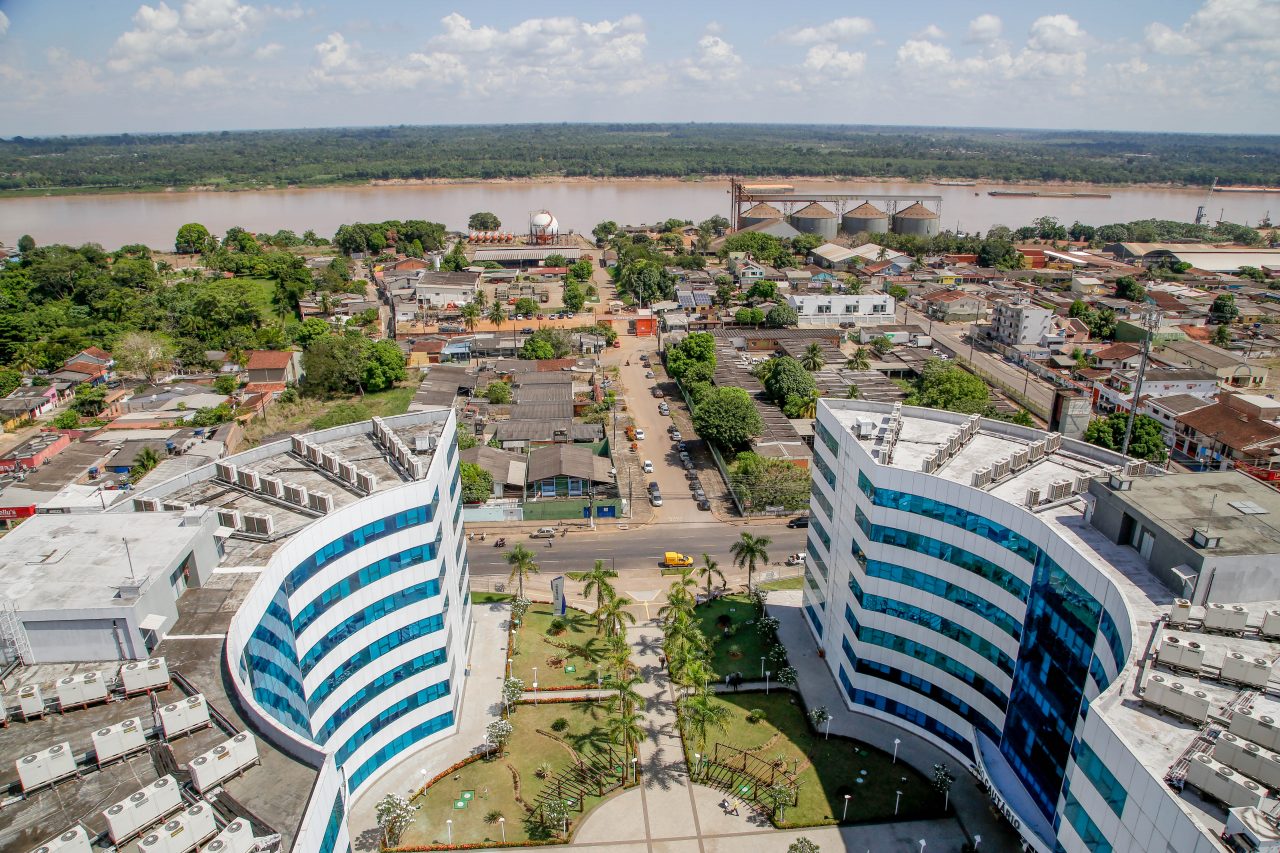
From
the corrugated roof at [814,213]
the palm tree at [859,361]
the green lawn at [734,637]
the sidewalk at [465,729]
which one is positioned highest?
the corrugated roof at [814,213]

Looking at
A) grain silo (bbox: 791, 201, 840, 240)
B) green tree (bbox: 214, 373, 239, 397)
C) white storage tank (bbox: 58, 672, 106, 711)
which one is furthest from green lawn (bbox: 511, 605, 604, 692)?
grain silo (bbox: 791, 201, 840, 240)

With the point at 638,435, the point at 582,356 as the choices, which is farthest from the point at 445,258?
the point at 638,435

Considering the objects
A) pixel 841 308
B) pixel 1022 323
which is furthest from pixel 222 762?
pixel 841 308

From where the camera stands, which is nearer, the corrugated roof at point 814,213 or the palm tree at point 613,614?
the palm tree at point 613,614

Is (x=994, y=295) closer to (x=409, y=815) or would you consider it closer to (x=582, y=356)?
(x=582, y=356)

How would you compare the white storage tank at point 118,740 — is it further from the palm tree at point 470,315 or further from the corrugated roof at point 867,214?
the corrugated roof at point 867,214

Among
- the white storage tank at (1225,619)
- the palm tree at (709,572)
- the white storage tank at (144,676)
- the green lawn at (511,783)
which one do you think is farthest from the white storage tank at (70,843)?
the palm tree at (709,572)

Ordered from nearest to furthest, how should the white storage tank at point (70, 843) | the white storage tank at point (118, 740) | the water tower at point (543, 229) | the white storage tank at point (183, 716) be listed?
the white storage tank at point (70, 843) < the white storage tank at point (118, 740) < the white storage tank at point (183, 716) < the water tower at point (543, 229)

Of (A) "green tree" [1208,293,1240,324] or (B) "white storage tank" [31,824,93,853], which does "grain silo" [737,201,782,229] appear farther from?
(B) "white storage tank" [31,824,93,853]

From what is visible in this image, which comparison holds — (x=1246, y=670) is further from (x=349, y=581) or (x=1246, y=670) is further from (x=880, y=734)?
(x=349, y=581)
